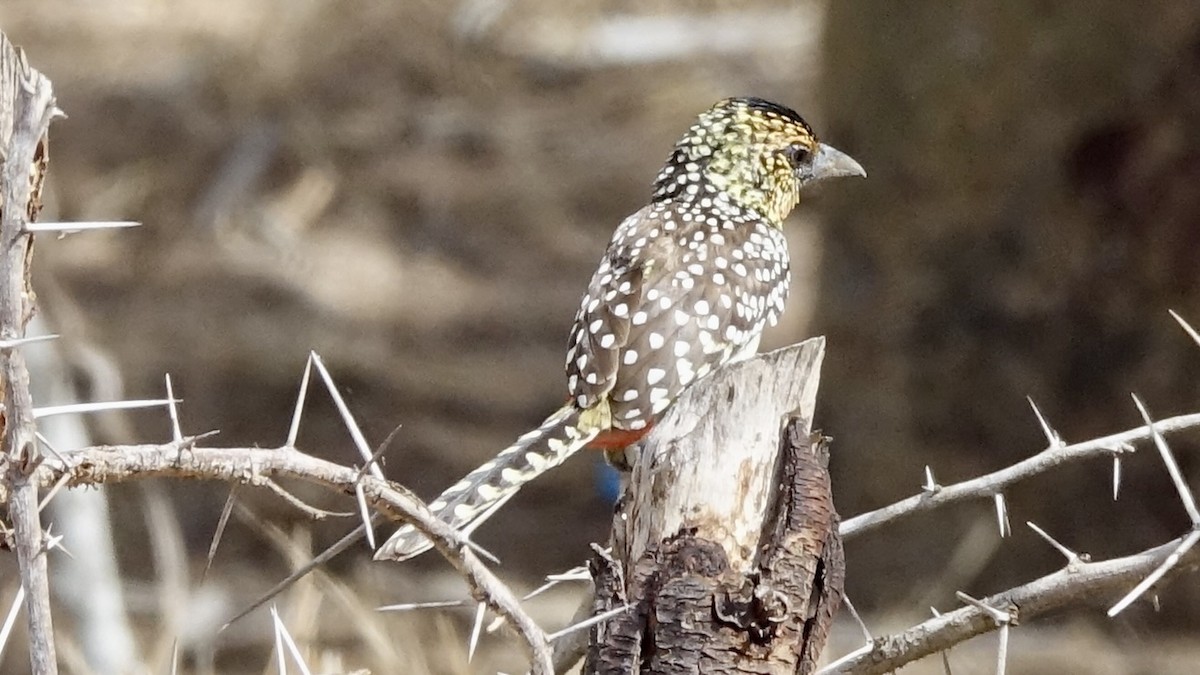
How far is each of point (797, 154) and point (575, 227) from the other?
759cm

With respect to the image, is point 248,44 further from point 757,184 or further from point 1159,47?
point 757,184

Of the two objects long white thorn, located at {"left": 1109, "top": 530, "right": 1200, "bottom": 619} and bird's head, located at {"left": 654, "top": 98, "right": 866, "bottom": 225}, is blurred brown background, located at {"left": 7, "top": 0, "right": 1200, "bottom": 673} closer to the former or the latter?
bird's head, located at {"left": 654, "top": 98, "right": 866, "bottom": 225}

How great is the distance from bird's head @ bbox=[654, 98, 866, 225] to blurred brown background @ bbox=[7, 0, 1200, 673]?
7.54ft

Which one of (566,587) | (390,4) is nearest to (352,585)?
(566,587)

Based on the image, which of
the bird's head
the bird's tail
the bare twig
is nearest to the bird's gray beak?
the bird's head

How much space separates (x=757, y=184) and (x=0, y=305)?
2845 millimetres

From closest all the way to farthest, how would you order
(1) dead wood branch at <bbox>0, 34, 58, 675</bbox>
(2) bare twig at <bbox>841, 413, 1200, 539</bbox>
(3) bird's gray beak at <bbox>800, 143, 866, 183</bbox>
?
(1) dead wood branch at <bbox>0, 34, 58, 675</bbox> < (2) bare twig at <bbox>841, 413, 1200, 539</bbox> < (3) bird's gray beak at <bbox>800, 143, 866, 183</bbox>

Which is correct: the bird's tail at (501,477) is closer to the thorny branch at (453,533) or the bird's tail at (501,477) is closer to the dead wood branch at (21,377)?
the thorny branch at (453,533)

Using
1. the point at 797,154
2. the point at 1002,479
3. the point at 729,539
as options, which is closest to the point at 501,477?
the point at 729,539

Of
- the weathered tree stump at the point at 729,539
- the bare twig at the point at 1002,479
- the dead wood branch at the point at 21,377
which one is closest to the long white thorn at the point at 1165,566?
the bare twig at the point at 1002,479

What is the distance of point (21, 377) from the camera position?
6.73 feet

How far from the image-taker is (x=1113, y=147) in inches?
264

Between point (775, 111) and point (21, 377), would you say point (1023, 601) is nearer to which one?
point (21, 377)

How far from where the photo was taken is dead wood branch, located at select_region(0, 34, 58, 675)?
1.95 meters
